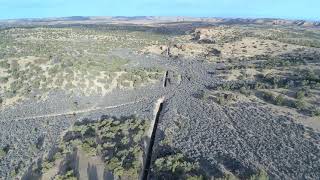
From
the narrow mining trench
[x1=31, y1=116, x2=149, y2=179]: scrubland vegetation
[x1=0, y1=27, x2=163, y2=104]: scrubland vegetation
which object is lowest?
the narrow mining trench

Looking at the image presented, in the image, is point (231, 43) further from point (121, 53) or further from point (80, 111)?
point (80, 111)

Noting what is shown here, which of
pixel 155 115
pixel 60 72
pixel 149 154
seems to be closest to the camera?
pixel 149 154

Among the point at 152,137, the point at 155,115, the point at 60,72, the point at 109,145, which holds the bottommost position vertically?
the point at 155,115

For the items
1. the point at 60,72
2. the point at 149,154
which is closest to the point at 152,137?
the point at 149,154

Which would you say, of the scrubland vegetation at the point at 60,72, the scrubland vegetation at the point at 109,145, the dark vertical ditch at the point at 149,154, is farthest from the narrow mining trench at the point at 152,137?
the scrubland vegetation at the point at 60,72

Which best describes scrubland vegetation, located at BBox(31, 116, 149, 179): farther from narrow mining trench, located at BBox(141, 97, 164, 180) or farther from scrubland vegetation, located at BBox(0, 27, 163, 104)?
scrubland vegetation, located at BBox(0, 27, 163, 104)

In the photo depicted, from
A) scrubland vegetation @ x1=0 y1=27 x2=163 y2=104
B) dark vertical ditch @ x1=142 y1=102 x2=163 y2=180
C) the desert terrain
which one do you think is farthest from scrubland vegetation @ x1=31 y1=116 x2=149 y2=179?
scrubland vegetation @ x1=0 y1=27 x2=163 y2=104

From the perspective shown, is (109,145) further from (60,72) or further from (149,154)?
(60,72)

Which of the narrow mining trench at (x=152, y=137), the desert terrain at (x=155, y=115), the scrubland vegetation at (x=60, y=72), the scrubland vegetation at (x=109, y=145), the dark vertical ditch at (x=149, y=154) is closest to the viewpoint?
the dark vertical ditch at (x=149, y=154)

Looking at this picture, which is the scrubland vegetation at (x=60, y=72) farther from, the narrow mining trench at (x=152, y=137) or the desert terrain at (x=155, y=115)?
the narrow mining trench at (x=152, y=137)

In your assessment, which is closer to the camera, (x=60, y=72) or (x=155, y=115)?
(x=155, y=115)

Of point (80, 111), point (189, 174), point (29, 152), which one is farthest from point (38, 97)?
point (189, 174)

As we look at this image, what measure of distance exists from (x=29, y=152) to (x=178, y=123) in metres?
11.8

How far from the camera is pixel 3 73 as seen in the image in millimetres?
43844
